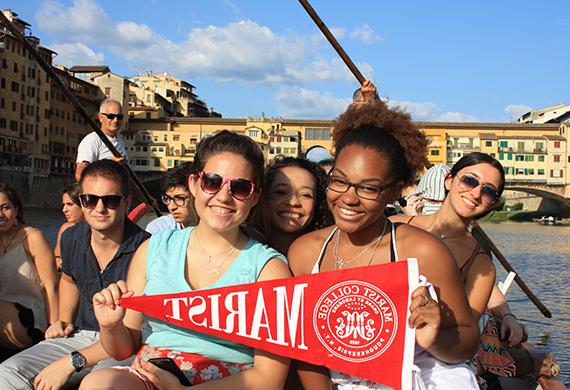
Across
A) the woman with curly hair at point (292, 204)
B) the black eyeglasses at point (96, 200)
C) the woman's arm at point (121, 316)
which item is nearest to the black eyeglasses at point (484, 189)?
the woman with curly hair at point (292, 204)

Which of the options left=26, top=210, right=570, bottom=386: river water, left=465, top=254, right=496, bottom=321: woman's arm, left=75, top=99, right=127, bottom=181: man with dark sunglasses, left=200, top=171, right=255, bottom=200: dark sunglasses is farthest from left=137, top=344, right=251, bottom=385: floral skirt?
left=26, top=210, right=570, bottom=386: river water

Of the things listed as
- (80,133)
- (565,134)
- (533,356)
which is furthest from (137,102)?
(533,356)

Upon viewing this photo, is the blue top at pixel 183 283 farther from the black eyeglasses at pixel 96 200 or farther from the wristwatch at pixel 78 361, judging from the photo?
the black eyeglasses at pixel 96 200

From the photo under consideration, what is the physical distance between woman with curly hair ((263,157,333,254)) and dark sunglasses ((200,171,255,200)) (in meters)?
0.54

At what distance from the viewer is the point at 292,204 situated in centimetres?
283

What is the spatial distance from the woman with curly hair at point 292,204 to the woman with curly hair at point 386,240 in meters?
0.47

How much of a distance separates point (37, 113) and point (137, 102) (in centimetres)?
2018

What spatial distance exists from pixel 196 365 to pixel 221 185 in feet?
1.98

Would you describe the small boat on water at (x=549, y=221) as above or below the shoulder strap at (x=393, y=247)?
below

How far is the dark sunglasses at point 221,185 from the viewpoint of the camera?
2250 millimetres

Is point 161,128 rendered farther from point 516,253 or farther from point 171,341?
point 171,341

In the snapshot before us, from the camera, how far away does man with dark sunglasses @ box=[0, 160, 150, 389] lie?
2.96 metres

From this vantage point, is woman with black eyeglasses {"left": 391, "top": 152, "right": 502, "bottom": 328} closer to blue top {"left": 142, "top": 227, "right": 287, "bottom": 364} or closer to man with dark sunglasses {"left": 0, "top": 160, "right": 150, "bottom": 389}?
blue top {"left": 142, "top": 227, "right": 287, "bottom": 364}

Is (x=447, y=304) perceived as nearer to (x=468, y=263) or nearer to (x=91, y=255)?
(x=468, y=263)
